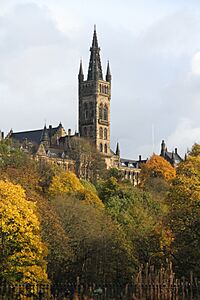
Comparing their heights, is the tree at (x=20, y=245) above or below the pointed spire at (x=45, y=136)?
below

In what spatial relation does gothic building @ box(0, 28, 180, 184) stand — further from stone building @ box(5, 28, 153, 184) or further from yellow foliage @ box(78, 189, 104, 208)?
yellow foliage @ box(78, 189, 104, 208)

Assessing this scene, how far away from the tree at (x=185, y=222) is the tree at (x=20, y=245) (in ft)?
24.3

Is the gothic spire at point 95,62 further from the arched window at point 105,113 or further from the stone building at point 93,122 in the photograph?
the arched window at point 105,113

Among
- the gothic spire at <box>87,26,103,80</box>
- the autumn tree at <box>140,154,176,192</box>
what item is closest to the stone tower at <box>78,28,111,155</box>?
the gothic spire at <box>87,26,103,80</box>

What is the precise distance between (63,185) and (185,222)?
1038 inches

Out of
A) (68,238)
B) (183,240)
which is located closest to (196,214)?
(183,240)

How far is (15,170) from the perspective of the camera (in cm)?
5666

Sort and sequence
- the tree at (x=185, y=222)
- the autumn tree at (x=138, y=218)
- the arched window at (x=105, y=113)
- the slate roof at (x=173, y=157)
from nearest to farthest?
the tree at (x=185, y=222) < the autumn tree at (x=138, y=218) < the arched window at (x=105, y=113) < the slate roof at (x=173, y=157)

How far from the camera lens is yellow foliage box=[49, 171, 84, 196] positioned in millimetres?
58287

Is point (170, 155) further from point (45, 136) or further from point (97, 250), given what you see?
point (97, 250)

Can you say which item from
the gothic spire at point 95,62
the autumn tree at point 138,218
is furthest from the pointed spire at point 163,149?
the autumn tree at point 138,218

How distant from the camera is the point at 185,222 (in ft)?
118

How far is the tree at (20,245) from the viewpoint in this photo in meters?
32.5

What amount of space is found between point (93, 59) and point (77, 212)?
9628cm
